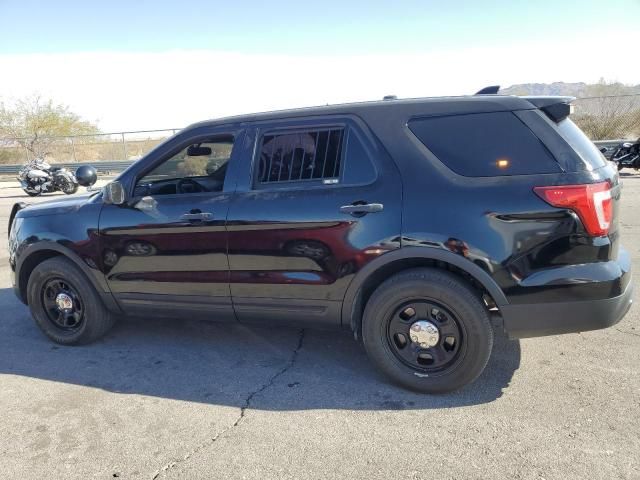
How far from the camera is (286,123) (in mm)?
3484

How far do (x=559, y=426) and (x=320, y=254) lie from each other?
1.72 m

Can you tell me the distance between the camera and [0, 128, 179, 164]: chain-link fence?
25516 mm

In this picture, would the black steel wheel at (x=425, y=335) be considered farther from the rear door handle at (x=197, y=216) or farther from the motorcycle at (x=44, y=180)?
the motorcycle at (x=44, y=180)

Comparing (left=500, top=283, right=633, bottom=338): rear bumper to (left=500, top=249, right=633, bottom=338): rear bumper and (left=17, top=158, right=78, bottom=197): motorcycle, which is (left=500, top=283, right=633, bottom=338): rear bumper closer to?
(left=500, top=249, right=633, bottom=338): rear bumper

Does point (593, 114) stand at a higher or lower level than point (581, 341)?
higher

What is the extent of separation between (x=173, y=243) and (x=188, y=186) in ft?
2.39

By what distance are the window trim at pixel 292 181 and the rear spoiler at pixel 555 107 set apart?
1185 millimetres

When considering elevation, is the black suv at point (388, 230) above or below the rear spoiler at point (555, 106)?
below

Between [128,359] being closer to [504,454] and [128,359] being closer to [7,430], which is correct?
[7,430]

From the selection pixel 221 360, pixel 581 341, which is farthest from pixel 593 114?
pixel 221 360

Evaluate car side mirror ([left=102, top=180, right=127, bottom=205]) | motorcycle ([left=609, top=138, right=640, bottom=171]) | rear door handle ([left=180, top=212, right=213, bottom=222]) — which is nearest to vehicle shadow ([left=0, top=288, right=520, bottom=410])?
rear door handle ([left=180, top=212, right=213, bottom=222])

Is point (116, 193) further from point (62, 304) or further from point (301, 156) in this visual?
point (301, 156)

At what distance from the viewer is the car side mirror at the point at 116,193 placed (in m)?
3.80

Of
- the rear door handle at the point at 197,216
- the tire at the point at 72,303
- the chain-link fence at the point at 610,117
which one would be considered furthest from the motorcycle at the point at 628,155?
the tire at the point at 72,303
